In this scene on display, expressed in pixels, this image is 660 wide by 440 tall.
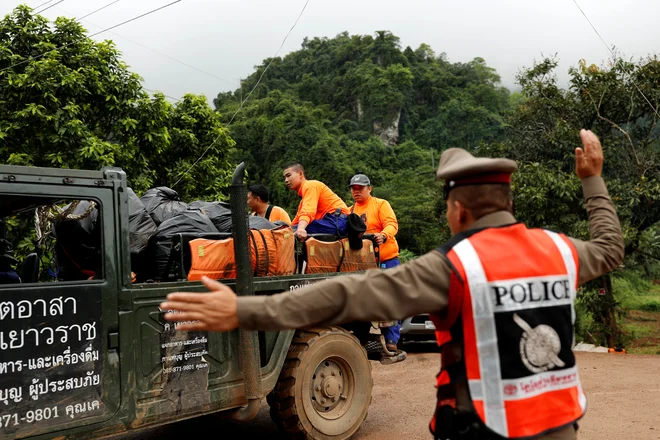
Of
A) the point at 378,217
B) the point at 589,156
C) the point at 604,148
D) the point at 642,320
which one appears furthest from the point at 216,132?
the point at 642,320

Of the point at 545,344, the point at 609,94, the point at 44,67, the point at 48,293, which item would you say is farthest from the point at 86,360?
the point at 609,94

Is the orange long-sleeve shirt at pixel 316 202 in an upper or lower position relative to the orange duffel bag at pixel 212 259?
upper

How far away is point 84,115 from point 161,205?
794 cm

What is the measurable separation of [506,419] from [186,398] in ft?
10.5

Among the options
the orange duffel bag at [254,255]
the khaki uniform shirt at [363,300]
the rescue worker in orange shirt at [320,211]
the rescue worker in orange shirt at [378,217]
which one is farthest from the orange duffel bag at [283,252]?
the khaki uniform shirt at [363,300]

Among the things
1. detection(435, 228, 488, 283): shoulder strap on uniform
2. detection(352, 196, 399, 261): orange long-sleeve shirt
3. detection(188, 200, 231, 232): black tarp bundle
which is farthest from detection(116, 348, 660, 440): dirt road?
detection(435, 228, 488, 283): shoulder strap on uniform

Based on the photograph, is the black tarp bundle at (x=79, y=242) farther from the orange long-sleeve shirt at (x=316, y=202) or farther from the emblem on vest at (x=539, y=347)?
the emblem on vest at (x=539, y=347)

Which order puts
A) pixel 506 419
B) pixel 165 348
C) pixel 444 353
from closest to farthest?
pixel 506 419
pixel 444 353
pixel 165 348

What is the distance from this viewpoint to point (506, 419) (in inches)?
84.1

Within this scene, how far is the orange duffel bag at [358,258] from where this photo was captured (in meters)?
6.56

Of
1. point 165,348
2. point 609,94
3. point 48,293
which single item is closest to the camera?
point 48,293

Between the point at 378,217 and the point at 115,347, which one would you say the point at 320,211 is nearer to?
the point at 378,217

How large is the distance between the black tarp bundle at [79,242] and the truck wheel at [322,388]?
185 centimetres

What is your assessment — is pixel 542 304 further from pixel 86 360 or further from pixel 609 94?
pixel 609 94
